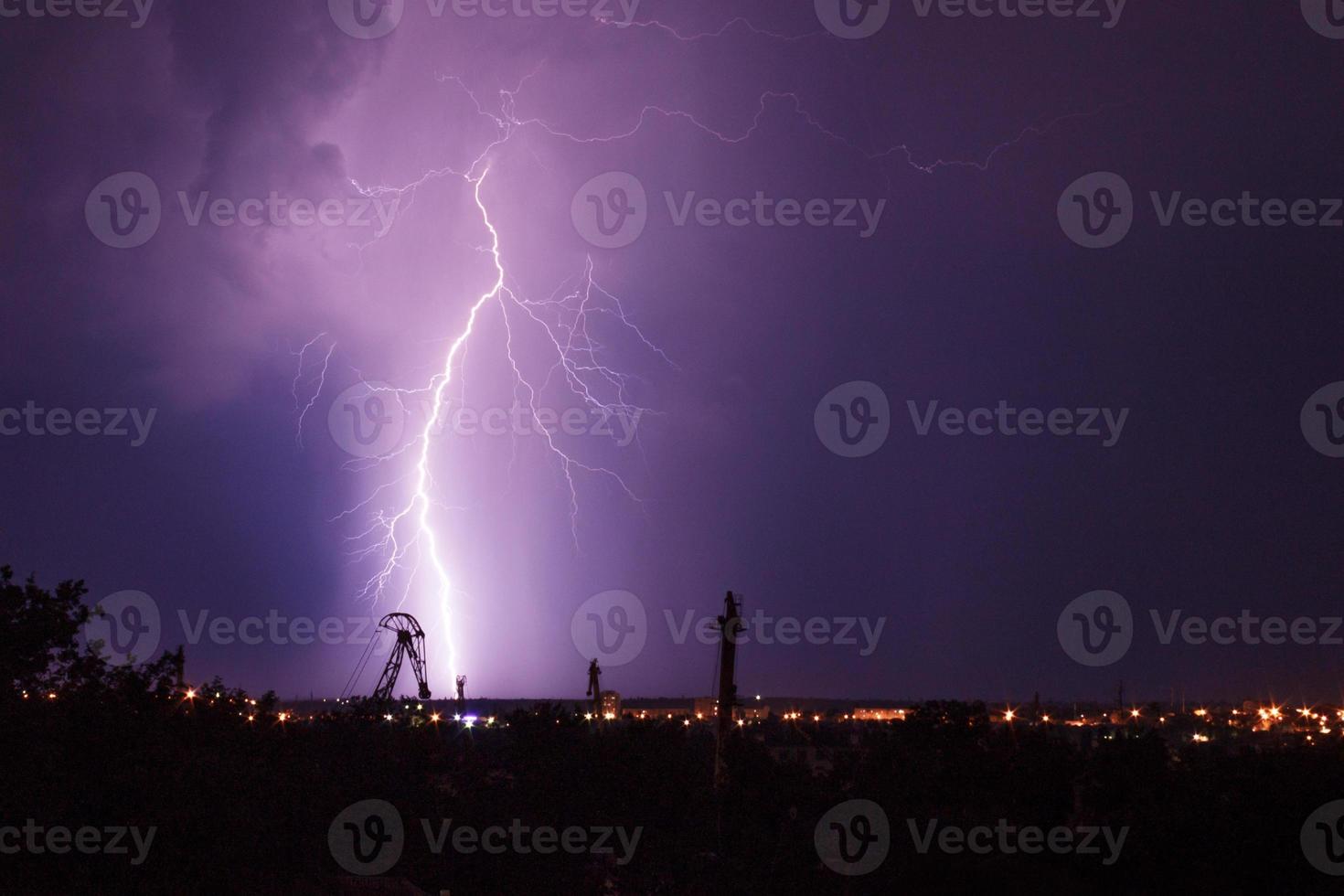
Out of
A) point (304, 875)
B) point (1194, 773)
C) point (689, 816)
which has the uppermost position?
point (1194, 773)

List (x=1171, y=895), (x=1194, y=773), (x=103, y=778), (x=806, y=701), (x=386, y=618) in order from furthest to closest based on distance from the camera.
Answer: (x=806, y=701), (x=386, y=618), (x=1194, y=773), (x=1171, y=895), (x=103, y=778)

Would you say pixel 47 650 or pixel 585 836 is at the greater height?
pixel 47 650

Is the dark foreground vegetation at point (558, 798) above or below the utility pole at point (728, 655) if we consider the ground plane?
below

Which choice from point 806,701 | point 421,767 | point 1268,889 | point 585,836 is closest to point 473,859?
point 585,836

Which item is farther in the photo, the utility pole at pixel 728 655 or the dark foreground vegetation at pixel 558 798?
the utility pole at pixel 728 655

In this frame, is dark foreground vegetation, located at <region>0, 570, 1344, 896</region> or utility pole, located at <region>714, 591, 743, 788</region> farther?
utility pole, located at <region>714, 591, 743, 788</region>

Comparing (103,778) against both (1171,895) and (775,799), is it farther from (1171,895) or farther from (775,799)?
(1171,895)

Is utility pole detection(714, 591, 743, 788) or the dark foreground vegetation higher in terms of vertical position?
utility pole detection(714, 591, 743, 788)

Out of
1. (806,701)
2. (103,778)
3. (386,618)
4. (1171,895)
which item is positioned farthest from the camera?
(806,701)
